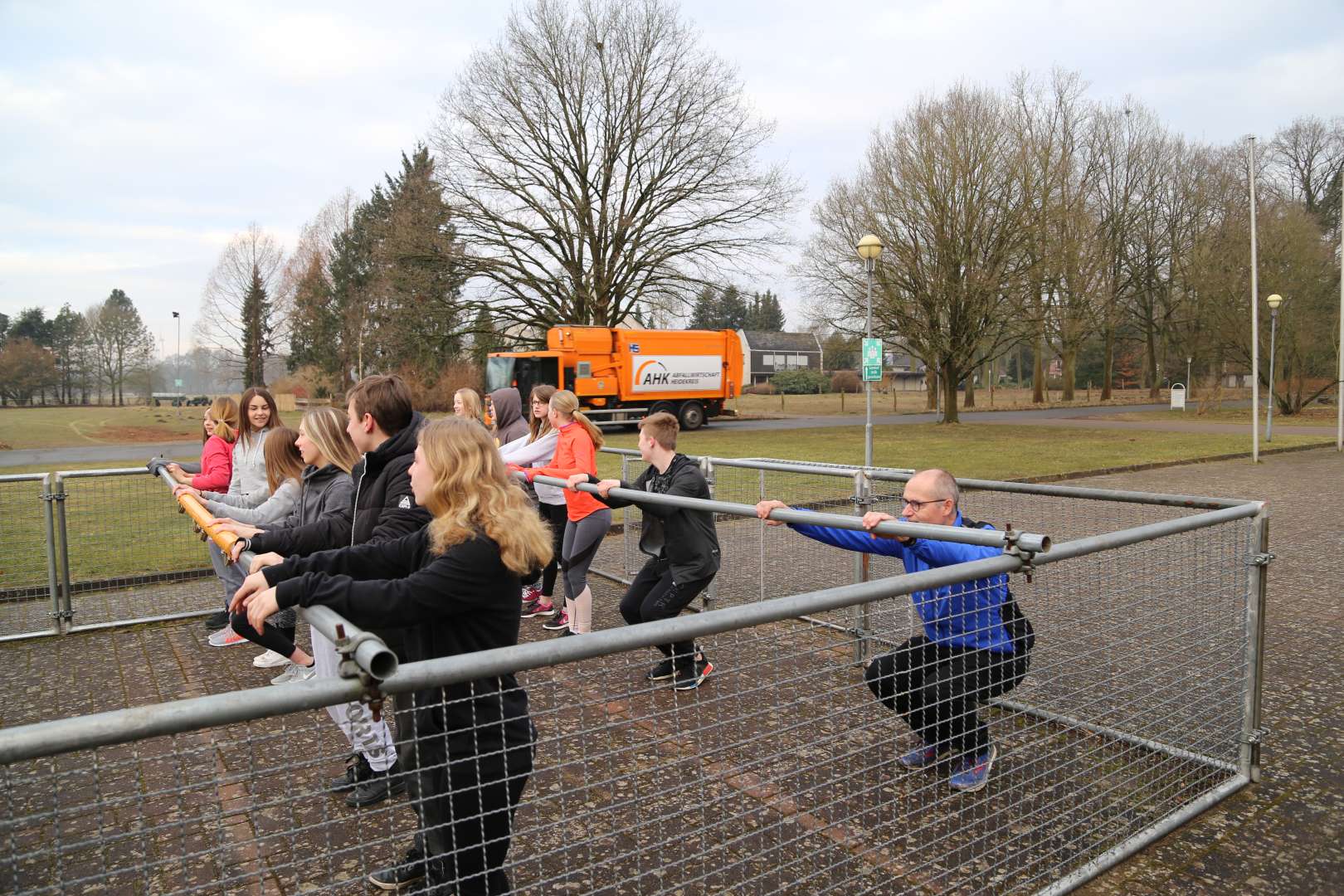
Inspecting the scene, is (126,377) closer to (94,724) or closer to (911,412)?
(911,412)

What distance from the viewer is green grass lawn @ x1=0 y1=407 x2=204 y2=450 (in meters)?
29.6

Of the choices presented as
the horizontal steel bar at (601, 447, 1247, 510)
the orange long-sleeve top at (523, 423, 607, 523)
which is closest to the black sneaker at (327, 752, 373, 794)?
the orange long-sleeve top at (523, 423, 607, 523)

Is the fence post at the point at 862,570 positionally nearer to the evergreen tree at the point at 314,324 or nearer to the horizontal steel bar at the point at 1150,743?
the horizontal steel bar at the point at 1150,743

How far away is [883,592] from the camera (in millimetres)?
2449

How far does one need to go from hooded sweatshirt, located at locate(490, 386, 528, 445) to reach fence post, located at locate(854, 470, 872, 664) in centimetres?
A: 328

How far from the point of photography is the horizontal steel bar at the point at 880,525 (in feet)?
9.42

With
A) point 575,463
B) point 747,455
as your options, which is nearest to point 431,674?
point 575,463

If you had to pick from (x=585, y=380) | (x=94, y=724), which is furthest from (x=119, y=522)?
(x=585, y=380)

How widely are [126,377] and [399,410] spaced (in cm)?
7547

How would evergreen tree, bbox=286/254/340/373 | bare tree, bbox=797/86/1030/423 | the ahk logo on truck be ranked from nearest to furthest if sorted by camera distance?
bare tree, bbox=797/86/1030/423
the ahk logo on truck
evergreen tree, bbox=286/254/340/373

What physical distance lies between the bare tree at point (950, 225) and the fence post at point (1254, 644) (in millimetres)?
25529

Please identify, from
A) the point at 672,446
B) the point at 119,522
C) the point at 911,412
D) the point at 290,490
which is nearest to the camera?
the point at 290,490

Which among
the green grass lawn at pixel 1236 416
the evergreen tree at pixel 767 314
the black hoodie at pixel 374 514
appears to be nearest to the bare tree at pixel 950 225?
the green grass lawn at pixel 1236 416

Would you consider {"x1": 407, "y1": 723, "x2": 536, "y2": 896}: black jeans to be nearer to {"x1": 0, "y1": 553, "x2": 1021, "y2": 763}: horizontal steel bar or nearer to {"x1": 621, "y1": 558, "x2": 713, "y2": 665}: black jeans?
{"x1": 0, "y1": 553, "x2": 1021, "y2": 763}: horizontal steel bar
